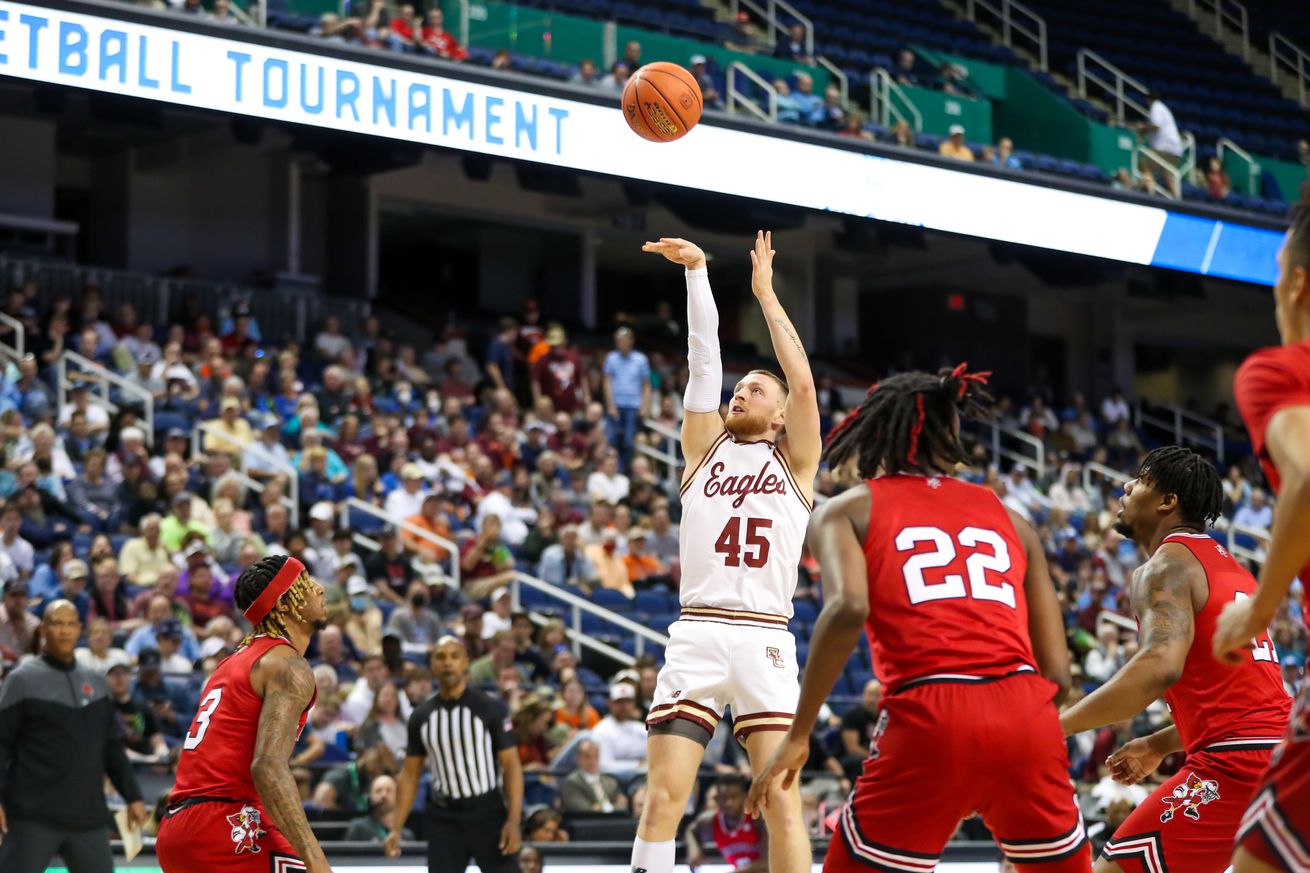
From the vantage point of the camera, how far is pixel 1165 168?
23.1 meters

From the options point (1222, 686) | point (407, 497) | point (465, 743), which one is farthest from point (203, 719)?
point (407, 497)

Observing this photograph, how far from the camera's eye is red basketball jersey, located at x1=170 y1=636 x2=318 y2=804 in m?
5.99

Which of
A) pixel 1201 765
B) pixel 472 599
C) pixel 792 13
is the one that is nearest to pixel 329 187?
pixel 792 13

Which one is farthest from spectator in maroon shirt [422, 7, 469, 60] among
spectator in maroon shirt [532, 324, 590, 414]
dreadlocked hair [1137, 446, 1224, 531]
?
dreadlocked hair [1137, 446, 1224, 531]

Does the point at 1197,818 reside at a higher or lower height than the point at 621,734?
higher

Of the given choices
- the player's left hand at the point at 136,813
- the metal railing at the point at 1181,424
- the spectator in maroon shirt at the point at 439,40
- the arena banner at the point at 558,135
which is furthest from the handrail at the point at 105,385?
the metal railing at the point at 1181,424

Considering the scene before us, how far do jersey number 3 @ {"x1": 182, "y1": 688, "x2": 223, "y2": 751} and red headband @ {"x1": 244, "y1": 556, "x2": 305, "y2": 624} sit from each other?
29cm

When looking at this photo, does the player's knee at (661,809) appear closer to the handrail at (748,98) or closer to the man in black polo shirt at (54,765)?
the man in black polo shirt at (54,765)

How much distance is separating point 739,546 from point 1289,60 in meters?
25.8

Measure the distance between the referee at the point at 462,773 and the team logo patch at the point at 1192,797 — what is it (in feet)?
13.1

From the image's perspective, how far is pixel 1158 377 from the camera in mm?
31703

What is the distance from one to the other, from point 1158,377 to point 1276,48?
5.91m

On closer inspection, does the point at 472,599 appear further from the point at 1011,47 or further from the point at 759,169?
the point at 1011,47

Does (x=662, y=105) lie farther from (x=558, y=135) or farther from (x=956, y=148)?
(x=956, y=148)
